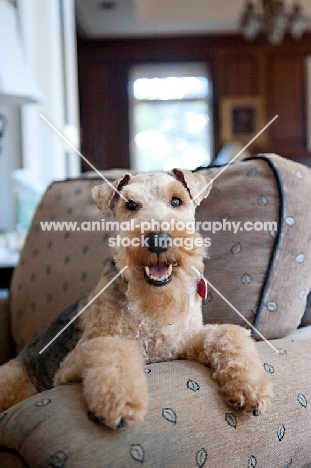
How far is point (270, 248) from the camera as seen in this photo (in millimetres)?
1229

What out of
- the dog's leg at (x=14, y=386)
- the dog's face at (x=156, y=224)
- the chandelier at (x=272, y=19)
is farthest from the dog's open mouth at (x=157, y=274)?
the chandelier at (x=272, y=19)

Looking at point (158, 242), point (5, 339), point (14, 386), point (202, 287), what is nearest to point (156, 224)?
point (158, 242)

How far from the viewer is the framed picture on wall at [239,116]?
6.17 metres

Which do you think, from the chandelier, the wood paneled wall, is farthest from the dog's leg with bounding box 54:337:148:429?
the wood paneled wall

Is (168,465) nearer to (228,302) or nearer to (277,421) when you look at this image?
(277,421)

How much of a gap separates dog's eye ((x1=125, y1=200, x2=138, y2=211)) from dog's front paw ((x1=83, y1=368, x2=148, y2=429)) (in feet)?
1.21

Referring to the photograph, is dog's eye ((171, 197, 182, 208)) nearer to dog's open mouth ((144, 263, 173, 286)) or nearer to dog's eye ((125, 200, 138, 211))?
dog's eye ((125, 200, 138, 211))

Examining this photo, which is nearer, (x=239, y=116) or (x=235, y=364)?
(x=235, y=364)

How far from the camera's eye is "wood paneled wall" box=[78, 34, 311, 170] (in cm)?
613

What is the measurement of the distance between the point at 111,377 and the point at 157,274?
211mm

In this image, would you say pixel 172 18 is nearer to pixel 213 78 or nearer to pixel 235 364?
pixel 213 78

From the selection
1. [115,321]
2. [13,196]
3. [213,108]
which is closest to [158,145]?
[213,108]

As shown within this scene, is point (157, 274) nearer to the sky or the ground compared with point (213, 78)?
nearer to the ground

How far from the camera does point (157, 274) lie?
92 centimetres
